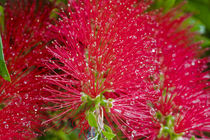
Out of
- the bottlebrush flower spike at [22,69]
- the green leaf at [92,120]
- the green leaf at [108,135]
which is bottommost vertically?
the green leaf at [108,135]

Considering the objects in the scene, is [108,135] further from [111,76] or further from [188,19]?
[188,19]

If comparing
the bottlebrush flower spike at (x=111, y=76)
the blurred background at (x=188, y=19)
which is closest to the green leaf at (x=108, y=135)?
the bottlebrush flower spike at (x=111, y=76)

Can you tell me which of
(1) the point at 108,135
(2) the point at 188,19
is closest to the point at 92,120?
(1) the point at 108,135

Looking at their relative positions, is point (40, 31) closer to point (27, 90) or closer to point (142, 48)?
point (27, 90)

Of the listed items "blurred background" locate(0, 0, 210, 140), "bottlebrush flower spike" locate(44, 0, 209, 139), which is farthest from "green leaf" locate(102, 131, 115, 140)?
"blurred background" locate(0, 0, 210, 140)

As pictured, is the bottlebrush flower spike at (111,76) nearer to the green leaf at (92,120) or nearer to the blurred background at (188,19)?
the green leaf at (92,120)

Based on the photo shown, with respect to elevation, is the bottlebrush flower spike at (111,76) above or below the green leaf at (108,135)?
above
